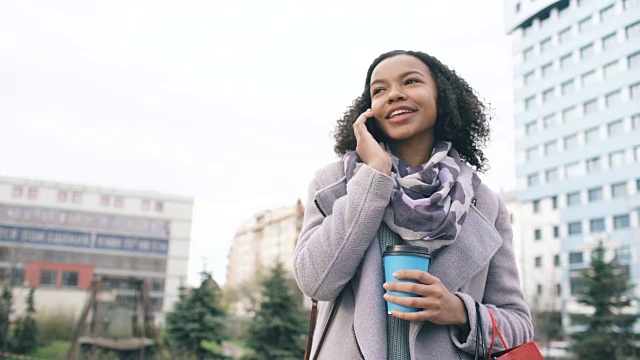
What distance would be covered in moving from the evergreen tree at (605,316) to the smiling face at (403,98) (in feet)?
46.1

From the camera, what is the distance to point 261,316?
13.5 meters

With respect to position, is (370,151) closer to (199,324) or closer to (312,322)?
(312,322)

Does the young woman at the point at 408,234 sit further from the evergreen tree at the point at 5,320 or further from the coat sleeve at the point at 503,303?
the evergreen tree at the point at 5,320

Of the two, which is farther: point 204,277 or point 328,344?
point 204,277

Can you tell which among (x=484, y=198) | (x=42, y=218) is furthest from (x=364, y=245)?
(x=42, y=218)

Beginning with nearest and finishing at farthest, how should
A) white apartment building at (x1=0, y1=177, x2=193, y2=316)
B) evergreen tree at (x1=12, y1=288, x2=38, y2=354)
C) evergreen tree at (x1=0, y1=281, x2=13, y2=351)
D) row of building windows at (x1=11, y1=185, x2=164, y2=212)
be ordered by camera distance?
1. evergreen tree at (x1=0, y1=281, x2=13, y2=351)
2. evergreen tree at (x1=12, y1=288, x2=38, y2=354)
3. white apartment building at (x1=0, y1=177, x2=193, y2=316)
4. row of building windows at (x1=11, y1=185, x2=164, y2=212)

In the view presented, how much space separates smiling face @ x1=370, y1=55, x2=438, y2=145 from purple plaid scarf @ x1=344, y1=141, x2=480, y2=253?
8 cm

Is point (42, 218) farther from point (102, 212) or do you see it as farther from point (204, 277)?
point (204, 277)

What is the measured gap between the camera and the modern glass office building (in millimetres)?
36281

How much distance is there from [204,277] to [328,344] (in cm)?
1446

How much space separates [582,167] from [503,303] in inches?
1643

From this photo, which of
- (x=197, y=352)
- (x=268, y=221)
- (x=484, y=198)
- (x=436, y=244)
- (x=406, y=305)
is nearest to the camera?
(x=406, y=305)

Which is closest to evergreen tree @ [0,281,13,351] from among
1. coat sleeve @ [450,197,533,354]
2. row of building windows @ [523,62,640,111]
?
coat sleeve @ [450,197,533,354]

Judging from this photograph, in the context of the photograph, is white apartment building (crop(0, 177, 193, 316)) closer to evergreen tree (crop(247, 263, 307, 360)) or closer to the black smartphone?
evergreen tree (crop(247, 263, 307, 360))
